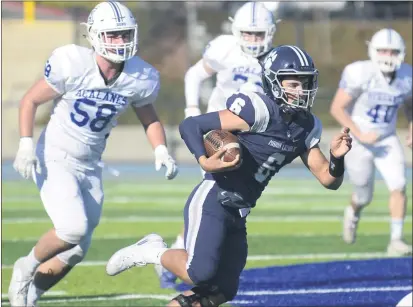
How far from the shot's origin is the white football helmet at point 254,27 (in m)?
6.72

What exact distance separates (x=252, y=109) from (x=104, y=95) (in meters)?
1.21

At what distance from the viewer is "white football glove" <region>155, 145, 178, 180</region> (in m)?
5.40

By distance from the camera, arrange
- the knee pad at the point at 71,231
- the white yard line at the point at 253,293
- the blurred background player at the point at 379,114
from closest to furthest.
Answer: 1. the knee pad at the point at 71,231
2. the white yard line at the point at 253,293
3. the blurred background player at the point at 379,114

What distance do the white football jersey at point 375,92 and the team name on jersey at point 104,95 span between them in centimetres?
281

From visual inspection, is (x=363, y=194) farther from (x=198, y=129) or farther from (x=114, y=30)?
(x=198, y=129)

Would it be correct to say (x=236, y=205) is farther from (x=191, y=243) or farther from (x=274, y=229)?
(x=274, y=229)

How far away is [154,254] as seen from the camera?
187 inches

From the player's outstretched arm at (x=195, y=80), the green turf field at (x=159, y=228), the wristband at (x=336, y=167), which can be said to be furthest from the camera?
the player's outstretched arm at (x=195, y=80)

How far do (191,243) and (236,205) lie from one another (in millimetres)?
262

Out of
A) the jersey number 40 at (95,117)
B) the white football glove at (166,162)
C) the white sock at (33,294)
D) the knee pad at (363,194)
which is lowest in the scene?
the knee pad at (363,194)

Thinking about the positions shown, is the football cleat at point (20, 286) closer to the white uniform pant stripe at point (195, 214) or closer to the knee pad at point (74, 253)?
the knee pad at point (74, 253)

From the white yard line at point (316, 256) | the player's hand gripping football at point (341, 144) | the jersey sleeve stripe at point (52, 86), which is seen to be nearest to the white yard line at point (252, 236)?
the white yard line at point (316, 256)

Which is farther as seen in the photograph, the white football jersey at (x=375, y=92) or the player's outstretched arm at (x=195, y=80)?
the white football jersey at (x=375, y=92)

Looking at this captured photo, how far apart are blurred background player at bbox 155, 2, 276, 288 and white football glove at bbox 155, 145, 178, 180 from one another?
1.24m
